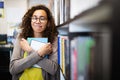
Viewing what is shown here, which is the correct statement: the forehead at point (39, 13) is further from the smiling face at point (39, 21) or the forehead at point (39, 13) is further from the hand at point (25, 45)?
the hand at point (25, 45)

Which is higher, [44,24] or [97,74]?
[44,24]

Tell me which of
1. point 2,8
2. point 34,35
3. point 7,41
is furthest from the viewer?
point 2,8

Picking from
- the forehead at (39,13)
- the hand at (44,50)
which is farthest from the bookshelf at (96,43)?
the forehead at (39,13)

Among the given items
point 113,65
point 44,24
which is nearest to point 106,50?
point 113,65

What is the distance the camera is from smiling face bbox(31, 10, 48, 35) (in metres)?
1.38

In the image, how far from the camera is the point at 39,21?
1.37 meters

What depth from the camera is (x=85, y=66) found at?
0.49 metres

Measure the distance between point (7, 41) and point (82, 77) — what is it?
3814 millimetres

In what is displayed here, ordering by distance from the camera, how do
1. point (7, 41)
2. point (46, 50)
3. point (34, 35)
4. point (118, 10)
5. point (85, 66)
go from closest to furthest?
A: point (118, 10) → point (85, 66) → point (46, 50) → point (34, 35) → point (7, 41)

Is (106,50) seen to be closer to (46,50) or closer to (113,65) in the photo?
(113,65)

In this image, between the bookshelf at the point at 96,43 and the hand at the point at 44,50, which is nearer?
the bookshelf at the point at 96,43

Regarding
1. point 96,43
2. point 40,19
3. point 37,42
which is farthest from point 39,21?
point 96,43

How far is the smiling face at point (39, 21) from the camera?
1.38 metres

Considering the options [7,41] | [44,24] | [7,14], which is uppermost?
[7,14]
